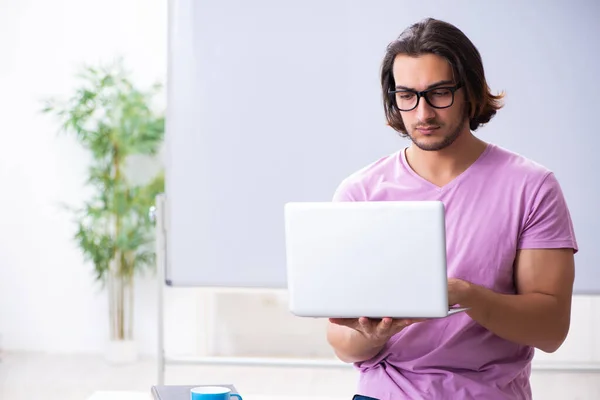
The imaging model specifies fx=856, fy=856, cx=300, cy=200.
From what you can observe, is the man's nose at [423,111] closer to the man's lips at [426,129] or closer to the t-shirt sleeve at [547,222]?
the man's lips at [426,129]

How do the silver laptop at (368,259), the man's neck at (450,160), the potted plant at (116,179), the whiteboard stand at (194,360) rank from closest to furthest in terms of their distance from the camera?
1. the silver laptop at (368,259)
2. the man's neck at (450,160)
3. the whiteboard stand at (194,360)
4. the potted plant at (116,179)

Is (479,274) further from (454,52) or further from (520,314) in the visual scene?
(454,52)

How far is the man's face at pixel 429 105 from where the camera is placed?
149 centimetres

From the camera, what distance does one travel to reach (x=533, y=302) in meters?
1.43

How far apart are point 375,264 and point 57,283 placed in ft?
12.8

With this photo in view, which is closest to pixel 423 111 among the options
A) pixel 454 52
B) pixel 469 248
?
pixel 454 52

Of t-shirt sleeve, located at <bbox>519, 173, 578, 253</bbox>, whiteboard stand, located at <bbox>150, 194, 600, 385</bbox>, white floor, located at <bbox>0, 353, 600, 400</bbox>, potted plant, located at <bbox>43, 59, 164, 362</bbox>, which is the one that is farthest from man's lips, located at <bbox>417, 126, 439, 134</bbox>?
potted plant, located at <bbox>43, 59, 164, 362</bbox>

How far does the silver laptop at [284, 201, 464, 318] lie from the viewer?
3.99 ft

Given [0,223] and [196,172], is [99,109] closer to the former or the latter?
[0,223]

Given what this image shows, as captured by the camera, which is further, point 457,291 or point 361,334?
point 361,334

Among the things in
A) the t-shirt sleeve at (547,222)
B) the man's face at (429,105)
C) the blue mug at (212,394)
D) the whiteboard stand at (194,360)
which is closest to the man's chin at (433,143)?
the man's face at (429,105)

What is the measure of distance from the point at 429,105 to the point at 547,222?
0.29m

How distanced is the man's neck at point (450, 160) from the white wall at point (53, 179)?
10.5 feet

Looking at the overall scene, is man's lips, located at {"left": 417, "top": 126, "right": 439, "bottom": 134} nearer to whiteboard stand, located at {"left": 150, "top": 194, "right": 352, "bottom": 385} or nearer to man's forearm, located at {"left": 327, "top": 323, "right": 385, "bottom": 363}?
man's forearm, located at {"left": 327, "top": 323, "right": 385, "bottom": 363}
